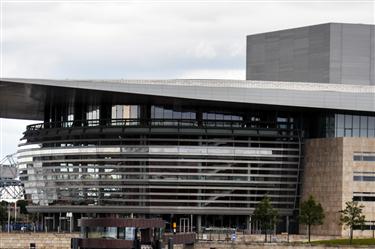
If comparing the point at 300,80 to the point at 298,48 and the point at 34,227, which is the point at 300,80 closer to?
the point at 298,48

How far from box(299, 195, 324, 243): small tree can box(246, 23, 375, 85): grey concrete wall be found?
18438mm

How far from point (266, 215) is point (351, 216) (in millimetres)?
7832

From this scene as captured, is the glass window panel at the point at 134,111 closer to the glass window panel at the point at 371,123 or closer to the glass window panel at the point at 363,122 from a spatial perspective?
the glass window panel at the point at 363,122

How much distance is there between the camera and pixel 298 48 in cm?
13212

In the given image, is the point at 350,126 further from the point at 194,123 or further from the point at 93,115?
the point at 93,115

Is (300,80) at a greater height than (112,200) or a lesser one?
greater

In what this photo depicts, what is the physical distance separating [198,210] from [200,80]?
1392cm

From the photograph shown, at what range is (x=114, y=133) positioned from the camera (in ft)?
409

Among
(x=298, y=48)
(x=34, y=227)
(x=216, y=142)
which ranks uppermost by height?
(x=298, y=48)

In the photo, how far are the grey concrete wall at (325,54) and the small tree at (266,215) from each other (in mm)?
18602

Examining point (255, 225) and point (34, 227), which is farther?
point (34, 227)

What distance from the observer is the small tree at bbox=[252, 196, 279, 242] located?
116 m

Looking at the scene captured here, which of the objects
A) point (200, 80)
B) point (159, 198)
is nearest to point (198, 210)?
point (159, 198)

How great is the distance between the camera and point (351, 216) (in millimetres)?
115750
